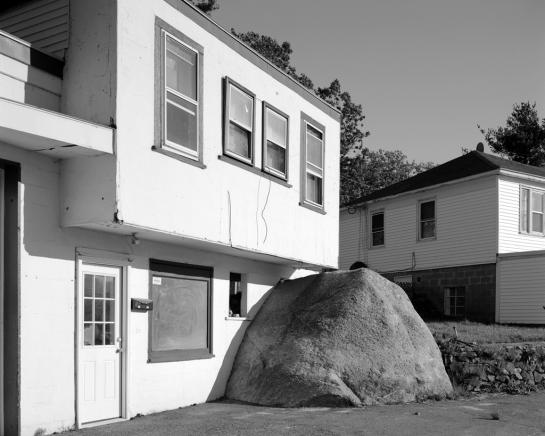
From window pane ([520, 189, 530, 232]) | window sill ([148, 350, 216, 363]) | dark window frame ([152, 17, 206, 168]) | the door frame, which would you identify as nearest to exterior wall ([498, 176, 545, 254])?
window pane ([520, 189, 530, 232])

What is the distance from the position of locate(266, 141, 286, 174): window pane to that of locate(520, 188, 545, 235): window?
44.4 feet

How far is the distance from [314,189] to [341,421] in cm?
604

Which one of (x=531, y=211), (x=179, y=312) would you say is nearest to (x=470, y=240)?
(x=531, y=211)

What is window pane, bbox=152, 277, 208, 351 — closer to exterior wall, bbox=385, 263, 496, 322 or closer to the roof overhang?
the roof overhang

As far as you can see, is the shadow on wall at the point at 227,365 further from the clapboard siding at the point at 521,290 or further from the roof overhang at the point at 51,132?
the clapboard siding at the point at 521,290

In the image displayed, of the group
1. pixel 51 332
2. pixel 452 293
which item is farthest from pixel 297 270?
pixel 452 293

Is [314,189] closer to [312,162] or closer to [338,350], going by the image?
[312,162]

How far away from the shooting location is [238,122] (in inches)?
476

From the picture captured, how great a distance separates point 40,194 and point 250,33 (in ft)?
81.0

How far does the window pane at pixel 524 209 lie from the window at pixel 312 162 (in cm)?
1182

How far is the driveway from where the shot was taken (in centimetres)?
924

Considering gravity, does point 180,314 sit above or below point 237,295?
below

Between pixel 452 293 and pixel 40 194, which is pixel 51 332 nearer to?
pixel 40 194

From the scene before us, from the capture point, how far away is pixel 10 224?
848 cm
